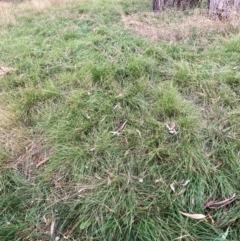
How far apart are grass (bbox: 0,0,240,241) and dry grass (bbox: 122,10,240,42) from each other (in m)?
0.02

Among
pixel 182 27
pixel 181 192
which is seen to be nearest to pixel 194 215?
pixel 181 192

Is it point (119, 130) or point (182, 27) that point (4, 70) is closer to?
point (119, 130)

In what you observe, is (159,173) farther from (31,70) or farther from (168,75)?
(31,70)

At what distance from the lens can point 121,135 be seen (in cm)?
214

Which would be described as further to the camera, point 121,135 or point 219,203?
point 121,135

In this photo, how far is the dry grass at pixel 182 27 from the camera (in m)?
3.22

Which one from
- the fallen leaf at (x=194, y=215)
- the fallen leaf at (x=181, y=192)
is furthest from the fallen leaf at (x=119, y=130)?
the fallen leaf at (x=194, y=215)

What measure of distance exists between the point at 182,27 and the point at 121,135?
1.84 m

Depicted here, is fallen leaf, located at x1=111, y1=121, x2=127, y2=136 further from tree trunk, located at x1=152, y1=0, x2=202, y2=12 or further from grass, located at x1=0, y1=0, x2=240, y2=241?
tree trunk, located at x1=152, y1=0, x2=202, y2=12

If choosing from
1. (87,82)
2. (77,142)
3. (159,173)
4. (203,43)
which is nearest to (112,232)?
(159,173)

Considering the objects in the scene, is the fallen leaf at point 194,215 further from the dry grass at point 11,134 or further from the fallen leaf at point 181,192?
the dry grass at point 11,134

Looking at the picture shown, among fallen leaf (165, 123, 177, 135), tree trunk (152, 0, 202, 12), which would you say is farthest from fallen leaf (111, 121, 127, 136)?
tree trunk (152, 0, 202, 12)

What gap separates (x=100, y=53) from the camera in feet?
9.99

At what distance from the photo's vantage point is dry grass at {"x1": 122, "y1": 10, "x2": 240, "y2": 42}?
10.6ft
